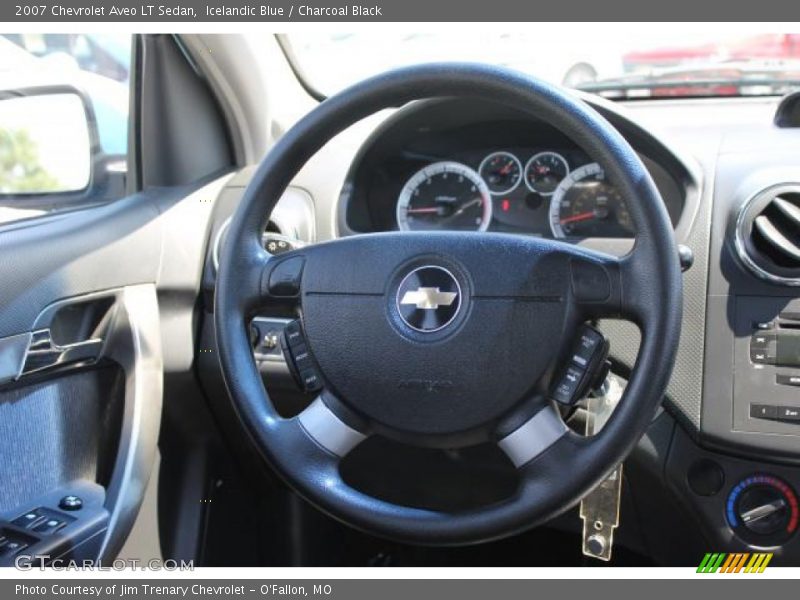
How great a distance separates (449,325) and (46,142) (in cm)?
128

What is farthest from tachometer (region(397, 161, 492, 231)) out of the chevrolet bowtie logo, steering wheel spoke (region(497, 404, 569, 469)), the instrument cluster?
steering wheel spoke (region(497, 404, 569, 469))

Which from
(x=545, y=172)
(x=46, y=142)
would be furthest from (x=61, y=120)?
(x=545, y=172)

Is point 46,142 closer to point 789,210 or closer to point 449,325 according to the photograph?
point 449,325

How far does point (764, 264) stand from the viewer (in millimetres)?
1561

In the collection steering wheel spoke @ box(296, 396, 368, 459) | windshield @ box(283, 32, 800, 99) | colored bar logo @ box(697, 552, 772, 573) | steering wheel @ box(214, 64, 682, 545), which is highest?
windshield @ box(283, 32, 800, 99)

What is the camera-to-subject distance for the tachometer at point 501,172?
196 centimetres

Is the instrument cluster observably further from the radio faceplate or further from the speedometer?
the radio faceplate

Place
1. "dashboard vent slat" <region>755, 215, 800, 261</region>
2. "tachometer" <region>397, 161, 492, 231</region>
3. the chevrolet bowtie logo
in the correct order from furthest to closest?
1. "tachometer" <region>397, 161, 492, 231</region>
2. "dashboard vent slat" <region>755, 215, 800, 261</region>
3. the chevrolet bowtie logo

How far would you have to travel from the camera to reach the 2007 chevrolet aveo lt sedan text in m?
1.24

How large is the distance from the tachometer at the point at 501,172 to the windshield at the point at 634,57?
8.0 inches

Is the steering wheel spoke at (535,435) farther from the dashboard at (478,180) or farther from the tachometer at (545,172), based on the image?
the tachometer at (545,172)

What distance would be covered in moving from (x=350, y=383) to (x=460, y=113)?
86cm

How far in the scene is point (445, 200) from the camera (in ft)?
6.60

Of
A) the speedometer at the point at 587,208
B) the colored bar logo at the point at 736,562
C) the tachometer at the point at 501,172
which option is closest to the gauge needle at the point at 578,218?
the speedometer at the point at 587,208
